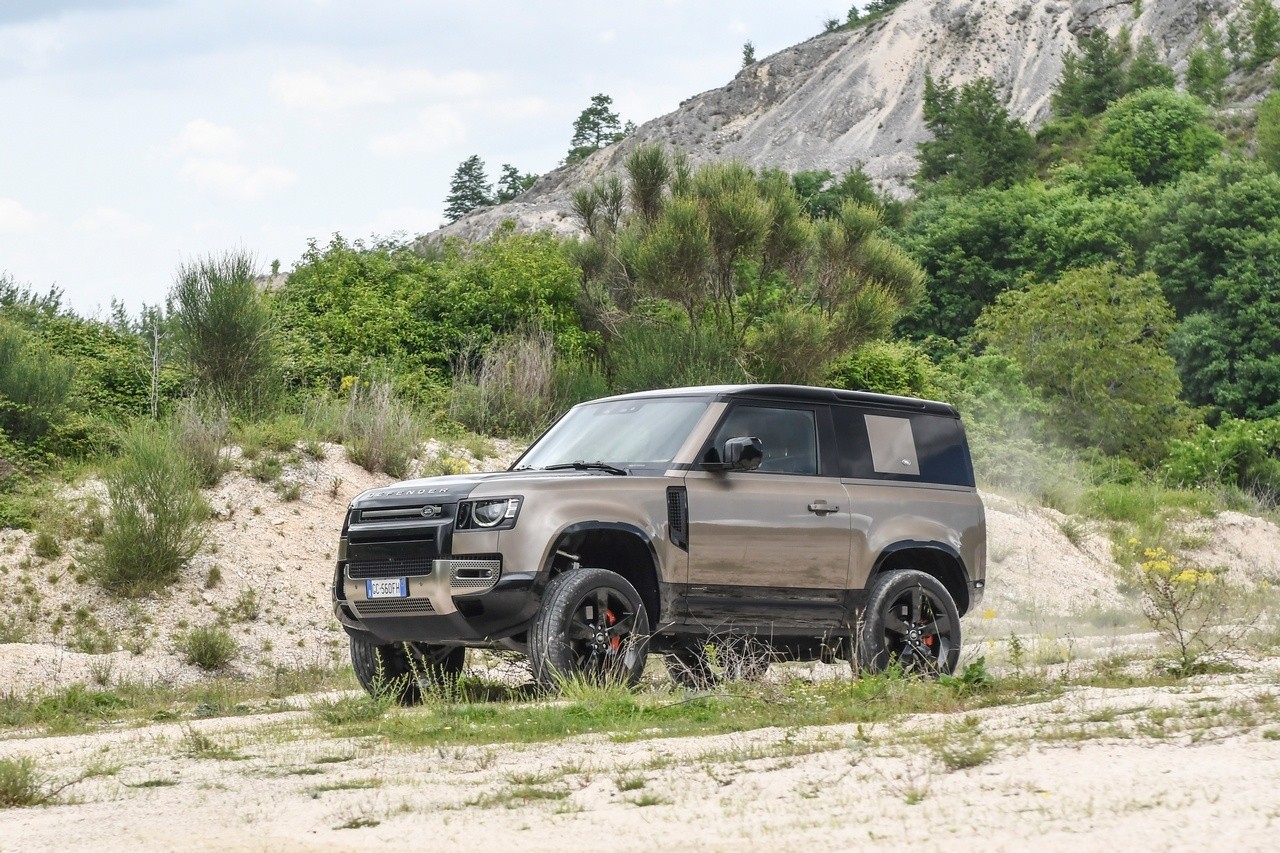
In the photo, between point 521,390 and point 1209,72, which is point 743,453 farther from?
point 1209,72

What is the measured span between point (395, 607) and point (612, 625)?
1.38 meters

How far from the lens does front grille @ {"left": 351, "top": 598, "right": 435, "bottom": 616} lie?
9.63 meters

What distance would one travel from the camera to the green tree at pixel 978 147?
10038 cm

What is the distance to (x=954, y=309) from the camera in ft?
216

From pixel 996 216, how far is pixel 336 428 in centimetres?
5270

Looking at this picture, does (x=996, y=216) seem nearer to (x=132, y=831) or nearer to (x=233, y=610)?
(x=233, y=610)

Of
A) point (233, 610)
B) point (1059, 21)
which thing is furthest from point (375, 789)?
point (1059, 21)

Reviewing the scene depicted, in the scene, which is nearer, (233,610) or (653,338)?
(233,610)

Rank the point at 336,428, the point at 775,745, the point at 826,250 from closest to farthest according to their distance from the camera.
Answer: the point at 775,745 < the point at 336,428 < the point at 826,250

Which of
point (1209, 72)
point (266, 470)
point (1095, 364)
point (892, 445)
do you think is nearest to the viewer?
point (892, 445)

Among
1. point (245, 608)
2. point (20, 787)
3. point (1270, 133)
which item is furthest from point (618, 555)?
point (1270, 133)

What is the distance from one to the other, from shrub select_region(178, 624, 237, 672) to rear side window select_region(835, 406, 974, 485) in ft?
24.9

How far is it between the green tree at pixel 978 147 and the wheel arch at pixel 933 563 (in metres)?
84.7

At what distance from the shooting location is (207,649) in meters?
15.6
